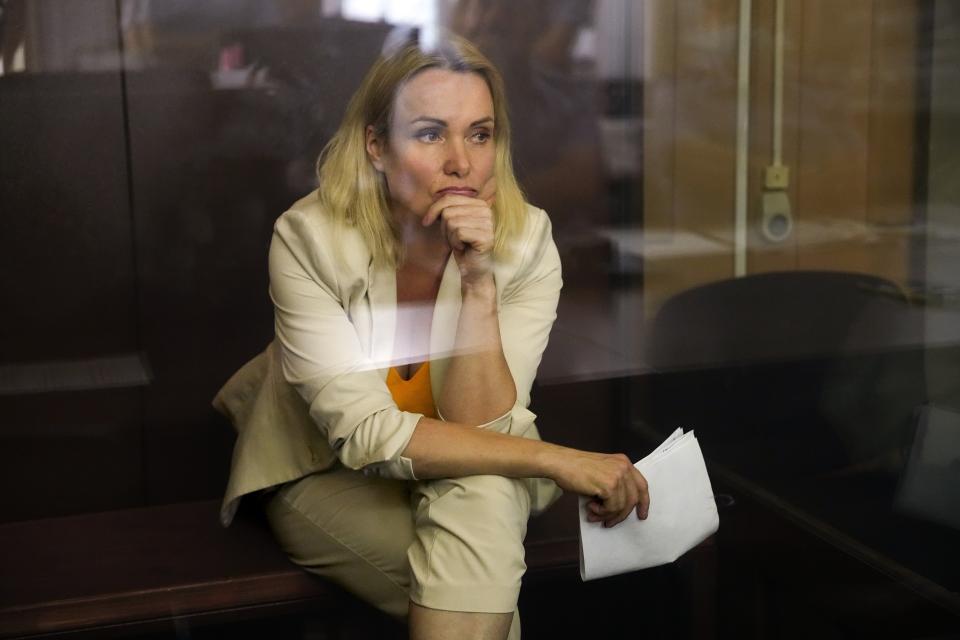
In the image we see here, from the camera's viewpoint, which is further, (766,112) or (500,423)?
(766,112)

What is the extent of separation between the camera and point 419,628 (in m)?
1.56

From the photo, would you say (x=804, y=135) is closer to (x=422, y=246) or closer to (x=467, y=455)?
(x=422, y=246)

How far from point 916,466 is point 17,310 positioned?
1.63 metres

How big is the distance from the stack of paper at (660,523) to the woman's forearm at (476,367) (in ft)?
0.62

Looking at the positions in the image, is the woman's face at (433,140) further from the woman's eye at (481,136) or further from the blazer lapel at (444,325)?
the blazer lapel at (444,325)

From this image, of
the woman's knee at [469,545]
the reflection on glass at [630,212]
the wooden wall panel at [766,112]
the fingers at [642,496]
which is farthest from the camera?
the wooden wall panel at [766,112]

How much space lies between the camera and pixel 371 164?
1.67 meters

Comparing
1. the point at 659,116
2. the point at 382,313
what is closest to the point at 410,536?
the point at 382,313

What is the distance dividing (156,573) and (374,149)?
683mm

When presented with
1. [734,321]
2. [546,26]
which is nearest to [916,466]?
[734,321]

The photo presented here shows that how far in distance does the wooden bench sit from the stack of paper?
0.13 m

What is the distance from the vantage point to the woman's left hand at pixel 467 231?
1647mm

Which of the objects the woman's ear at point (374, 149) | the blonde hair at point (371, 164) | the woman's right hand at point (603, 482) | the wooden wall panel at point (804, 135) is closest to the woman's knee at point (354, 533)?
the woman's right hand at point (603, 482)

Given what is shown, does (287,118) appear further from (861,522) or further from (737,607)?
(861,522)
